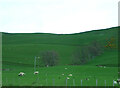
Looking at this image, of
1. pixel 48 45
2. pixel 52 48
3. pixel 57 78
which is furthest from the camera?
pixel 48 45

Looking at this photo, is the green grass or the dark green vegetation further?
the dark green vegetation

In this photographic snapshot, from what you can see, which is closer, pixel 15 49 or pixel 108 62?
pixel 108 62

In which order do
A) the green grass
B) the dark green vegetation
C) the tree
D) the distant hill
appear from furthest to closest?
the distant hill, the tree, the dark green vegetation, the green grass

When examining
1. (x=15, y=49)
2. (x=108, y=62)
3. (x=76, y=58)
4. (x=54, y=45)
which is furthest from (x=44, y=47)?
(x=108, y=62)

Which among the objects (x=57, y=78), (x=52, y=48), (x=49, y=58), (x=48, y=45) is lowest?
(x=57, y=78)

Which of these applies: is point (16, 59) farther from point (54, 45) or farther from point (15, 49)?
point (54, 45)

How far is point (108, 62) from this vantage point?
7875 cm

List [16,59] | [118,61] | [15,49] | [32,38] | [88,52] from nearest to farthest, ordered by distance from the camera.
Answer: [118,61] → [16,59] → [88,52] → [15,49] → [32,38]

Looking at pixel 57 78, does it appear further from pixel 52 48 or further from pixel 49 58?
pixel 52 48

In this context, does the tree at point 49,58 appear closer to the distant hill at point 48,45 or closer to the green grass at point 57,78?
the distant hill at point 48,45

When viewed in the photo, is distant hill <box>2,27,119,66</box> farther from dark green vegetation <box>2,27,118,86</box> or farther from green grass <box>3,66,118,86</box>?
green grass <box>3,66,118,86</box>

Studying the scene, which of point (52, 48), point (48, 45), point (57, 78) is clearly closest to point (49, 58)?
point (52, 48)

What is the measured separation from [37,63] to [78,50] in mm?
22584

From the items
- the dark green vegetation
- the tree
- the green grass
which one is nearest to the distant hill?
the dark green vegetation
